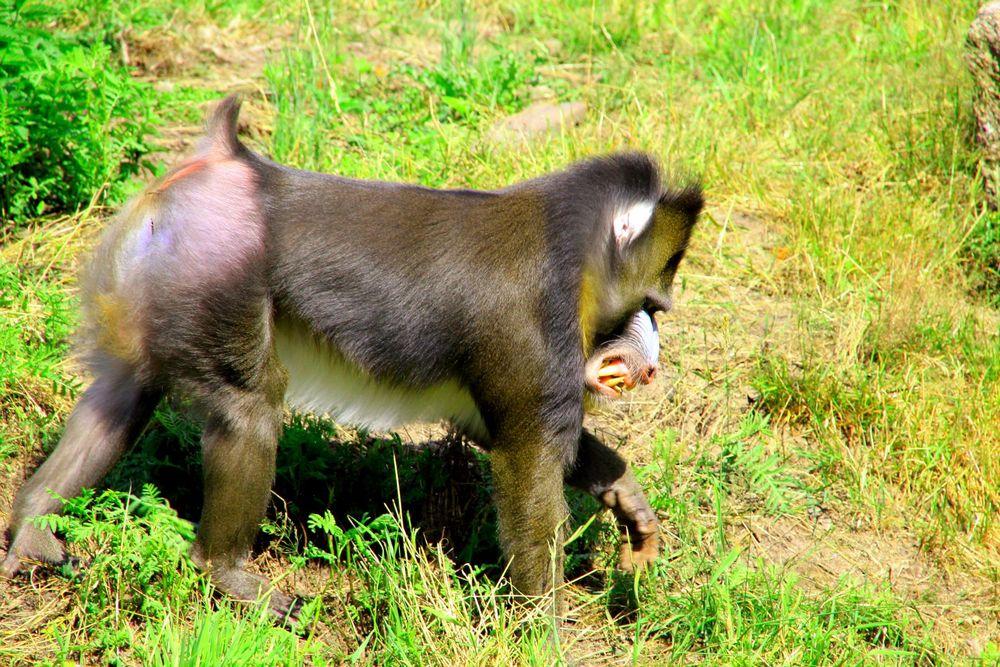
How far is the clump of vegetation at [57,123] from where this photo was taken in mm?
4672

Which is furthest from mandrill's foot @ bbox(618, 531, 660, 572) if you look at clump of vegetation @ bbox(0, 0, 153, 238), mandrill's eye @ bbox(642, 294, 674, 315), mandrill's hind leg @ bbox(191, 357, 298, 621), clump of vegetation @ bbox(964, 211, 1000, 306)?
clump of vegetation @ bbox(0, 0, 153, 238)

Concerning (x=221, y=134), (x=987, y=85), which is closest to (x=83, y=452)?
(x=221, y=134)

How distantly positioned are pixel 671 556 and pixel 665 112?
3036 mm

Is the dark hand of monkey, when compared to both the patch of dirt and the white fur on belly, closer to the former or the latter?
the white fur on belly

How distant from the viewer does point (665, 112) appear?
641cm

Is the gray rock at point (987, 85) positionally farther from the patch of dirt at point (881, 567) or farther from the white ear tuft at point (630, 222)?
the white ear tuft at point (630, 222)

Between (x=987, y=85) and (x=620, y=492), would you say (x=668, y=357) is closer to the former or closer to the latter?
(x=620, y=492)

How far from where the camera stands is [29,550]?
12.0 feet

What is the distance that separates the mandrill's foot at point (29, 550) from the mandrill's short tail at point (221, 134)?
1361 millimetres

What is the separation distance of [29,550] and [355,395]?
3.87 feet

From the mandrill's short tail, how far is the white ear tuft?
4.27ft

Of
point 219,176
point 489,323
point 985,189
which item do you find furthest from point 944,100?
point 219,176

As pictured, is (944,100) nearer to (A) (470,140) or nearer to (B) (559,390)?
(A) (470,140)

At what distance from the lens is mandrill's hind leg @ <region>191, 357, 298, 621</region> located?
11.4ft
